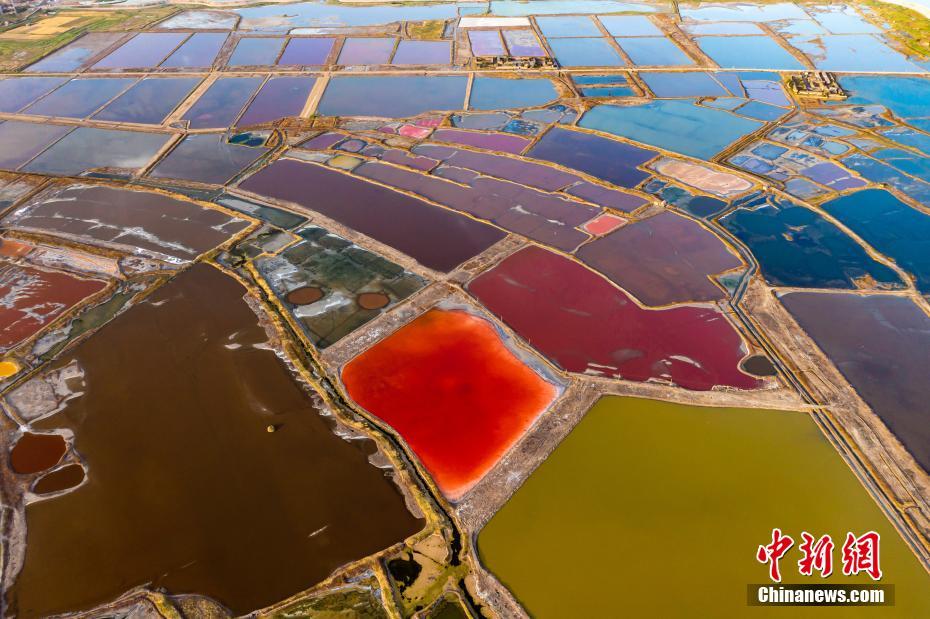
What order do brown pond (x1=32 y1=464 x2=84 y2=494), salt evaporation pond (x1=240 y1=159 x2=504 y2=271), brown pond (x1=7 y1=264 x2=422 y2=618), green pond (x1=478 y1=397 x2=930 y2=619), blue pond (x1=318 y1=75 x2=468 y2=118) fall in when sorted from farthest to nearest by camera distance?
blue pond (x1=318 y1=75 x2=468 y2=118), salt evaporation pond (x1=240 y1=159 x2=504 y2=271), brown pond (x1=32 y1=464 x2=84 y2=494), brown pond (x1=7 y1=264 x2=422 y2=618), green pond (x1=478 y1=397 x2=930 y2=619)

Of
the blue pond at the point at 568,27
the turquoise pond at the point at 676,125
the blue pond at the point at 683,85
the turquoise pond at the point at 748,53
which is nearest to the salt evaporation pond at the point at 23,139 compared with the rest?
the turquoise pond at the point at 676,125

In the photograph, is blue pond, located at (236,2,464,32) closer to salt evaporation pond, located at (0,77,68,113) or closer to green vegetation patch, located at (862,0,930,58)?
salt evaporation pond, located at (0,77,68,113)

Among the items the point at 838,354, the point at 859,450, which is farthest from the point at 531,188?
the point at 859,450

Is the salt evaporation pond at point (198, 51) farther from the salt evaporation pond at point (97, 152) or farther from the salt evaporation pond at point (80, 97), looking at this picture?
the salt evaporation pond at point (97, 152)

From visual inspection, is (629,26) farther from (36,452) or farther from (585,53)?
(36,452)

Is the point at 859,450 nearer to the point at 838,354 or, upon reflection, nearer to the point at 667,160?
the point at 838,354

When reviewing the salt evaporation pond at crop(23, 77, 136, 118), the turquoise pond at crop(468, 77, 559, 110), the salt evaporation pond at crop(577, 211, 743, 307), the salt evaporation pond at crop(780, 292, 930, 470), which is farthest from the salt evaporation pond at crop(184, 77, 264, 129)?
the salt evaporation pond at crop(780, 292, 930, 470)

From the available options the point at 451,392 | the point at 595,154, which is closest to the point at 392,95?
the point at 595,154
